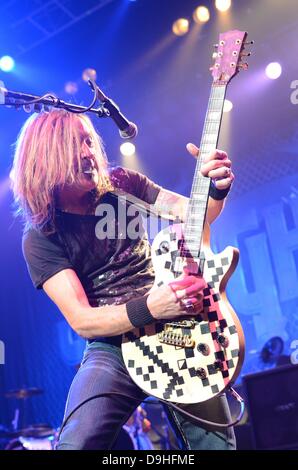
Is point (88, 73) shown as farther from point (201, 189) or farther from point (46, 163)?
point (201, 189)

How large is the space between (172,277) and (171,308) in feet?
0.74

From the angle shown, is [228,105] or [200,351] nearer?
[200,351]

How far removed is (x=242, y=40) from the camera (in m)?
2.92

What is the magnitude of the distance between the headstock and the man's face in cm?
79

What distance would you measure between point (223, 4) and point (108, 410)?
6.09 meters

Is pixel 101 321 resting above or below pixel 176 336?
above

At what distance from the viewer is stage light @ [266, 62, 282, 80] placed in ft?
23.8

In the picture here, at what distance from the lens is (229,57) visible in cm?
289

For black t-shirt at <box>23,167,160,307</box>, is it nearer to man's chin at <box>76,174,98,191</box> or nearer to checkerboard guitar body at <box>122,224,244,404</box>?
man's chin at <box>76,174,98,191</box>

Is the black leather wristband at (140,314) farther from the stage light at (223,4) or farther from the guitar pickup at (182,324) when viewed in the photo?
the stage light at (223,4)

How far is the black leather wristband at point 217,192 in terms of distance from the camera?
2699mm

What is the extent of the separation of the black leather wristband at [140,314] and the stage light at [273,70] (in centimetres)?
570

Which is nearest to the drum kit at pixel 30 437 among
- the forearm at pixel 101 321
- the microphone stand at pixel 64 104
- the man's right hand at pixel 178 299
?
the forearm at pixel 101 321

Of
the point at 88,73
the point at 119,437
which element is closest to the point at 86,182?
the point at 119,437
